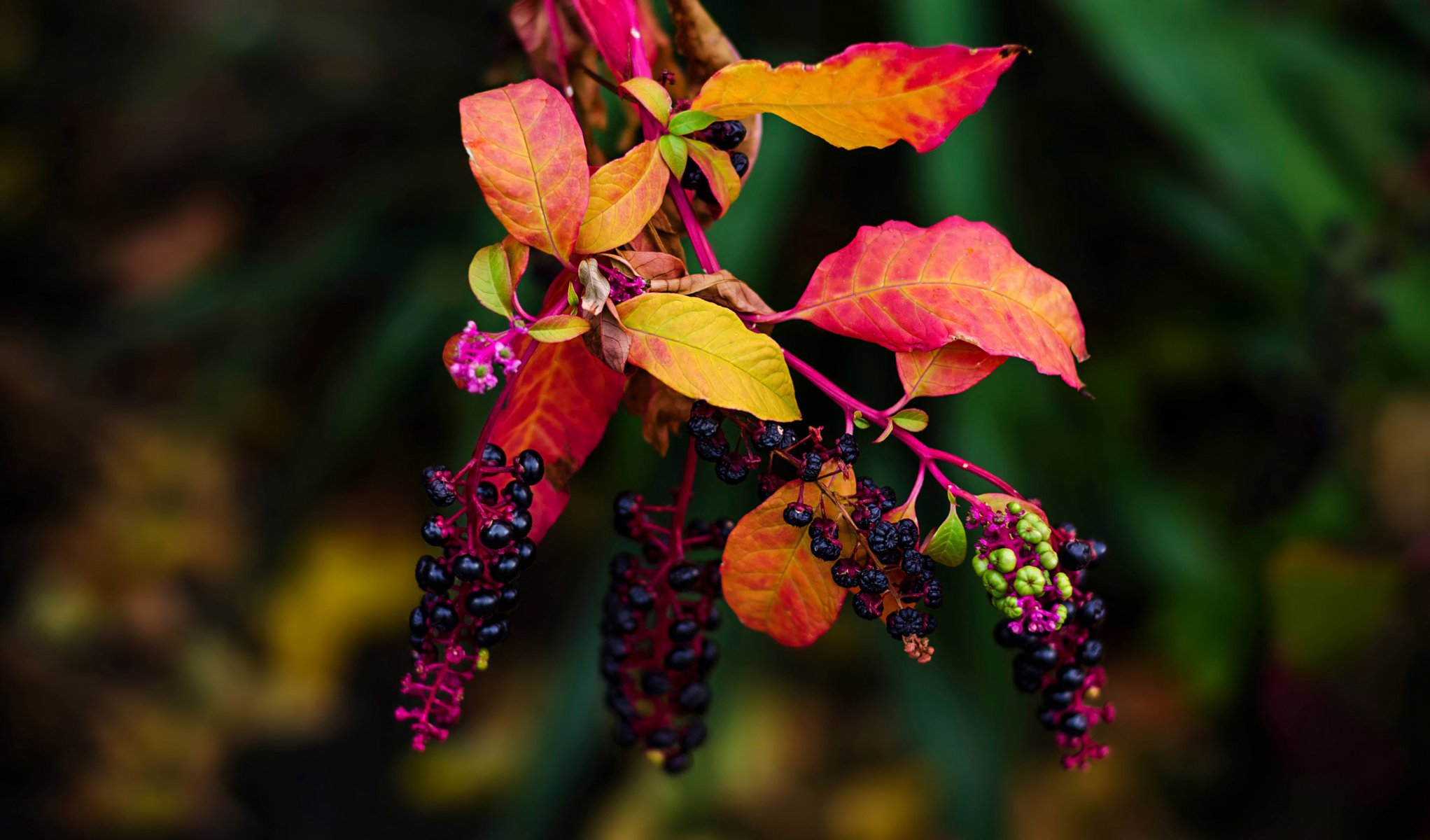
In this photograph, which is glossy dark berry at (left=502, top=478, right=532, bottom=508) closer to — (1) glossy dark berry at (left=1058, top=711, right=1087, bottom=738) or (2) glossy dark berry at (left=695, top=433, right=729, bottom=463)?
(2) glossy dark berry at (left=695, top=433, right=729, bottom=463)

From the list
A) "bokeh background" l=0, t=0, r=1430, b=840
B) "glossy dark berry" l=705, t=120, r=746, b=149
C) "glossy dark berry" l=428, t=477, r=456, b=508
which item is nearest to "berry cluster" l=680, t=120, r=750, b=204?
"glossy dark berry" l=705, t=120, r=746, b=149

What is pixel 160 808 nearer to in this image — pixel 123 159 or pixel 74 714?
pixel 74 714

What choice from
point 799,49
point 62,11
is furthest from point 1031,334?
point 62,11

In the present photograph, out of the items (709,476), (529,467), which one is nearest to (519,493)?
(529,467)

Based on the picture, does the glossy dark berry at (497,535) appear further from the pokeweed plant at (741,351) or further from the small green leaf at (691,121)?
the small green leaf at (691,121)

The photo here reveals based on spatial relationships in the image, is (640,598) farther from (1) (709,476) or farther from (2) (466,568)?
(1) (709,476)
